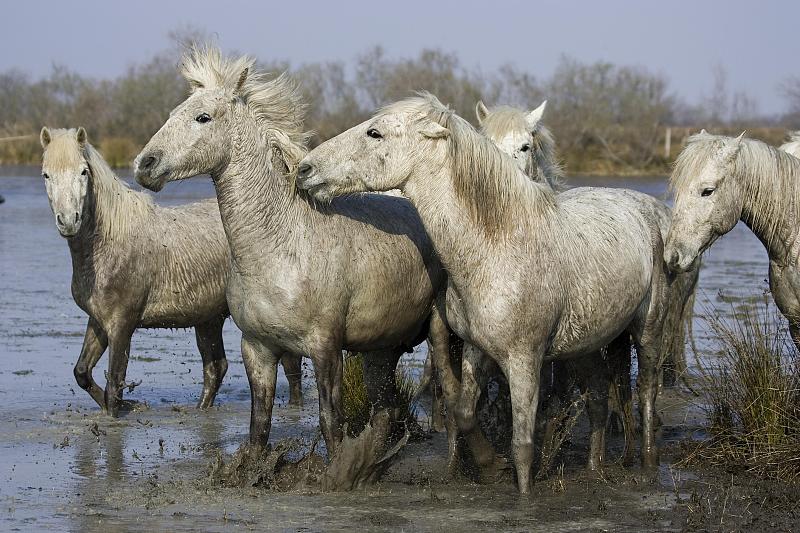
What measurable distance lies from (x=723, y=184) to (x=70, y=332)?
8037 millimetres

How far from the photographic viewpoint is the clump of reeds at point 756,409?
6.69 m

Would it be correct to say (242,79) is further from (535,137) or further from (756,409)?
(756,409)

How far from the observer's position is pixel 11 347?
11.4 m

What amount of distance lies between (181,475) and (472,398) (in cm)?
188

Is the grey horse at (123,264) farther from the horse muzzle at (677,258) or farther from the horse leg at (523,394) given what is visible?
the horse muzzle at (677,258)

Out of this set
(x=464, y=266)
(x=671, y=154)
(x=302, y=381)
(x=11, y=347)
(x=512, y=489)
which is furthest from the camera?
(x=671, y=154)

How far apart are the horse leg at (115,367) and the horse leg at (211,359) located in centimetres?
79

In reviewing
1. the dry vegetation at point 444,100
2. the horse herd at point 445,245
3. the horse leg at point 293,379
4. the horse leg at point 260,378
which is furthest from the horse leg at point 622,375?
the dry vegetation at point 444,100

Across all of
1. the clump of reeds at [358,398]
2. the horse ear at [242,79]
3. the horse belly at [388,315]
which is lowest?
the clump of reeds at [358,398]

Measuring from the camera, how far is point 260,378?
6.70m

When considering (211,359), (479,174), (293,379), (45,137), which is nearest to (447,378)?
(479,174)

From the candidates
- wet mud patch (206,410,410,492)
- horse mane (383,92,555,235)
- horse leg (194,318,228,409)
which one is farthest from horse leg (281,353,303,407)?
horse mane (383,92,555,235)

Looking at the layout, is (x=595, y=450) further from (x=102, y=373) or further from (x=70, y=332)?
(x=70, y=332)

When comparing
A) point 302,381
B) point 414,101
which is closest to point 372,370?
point 414,101
